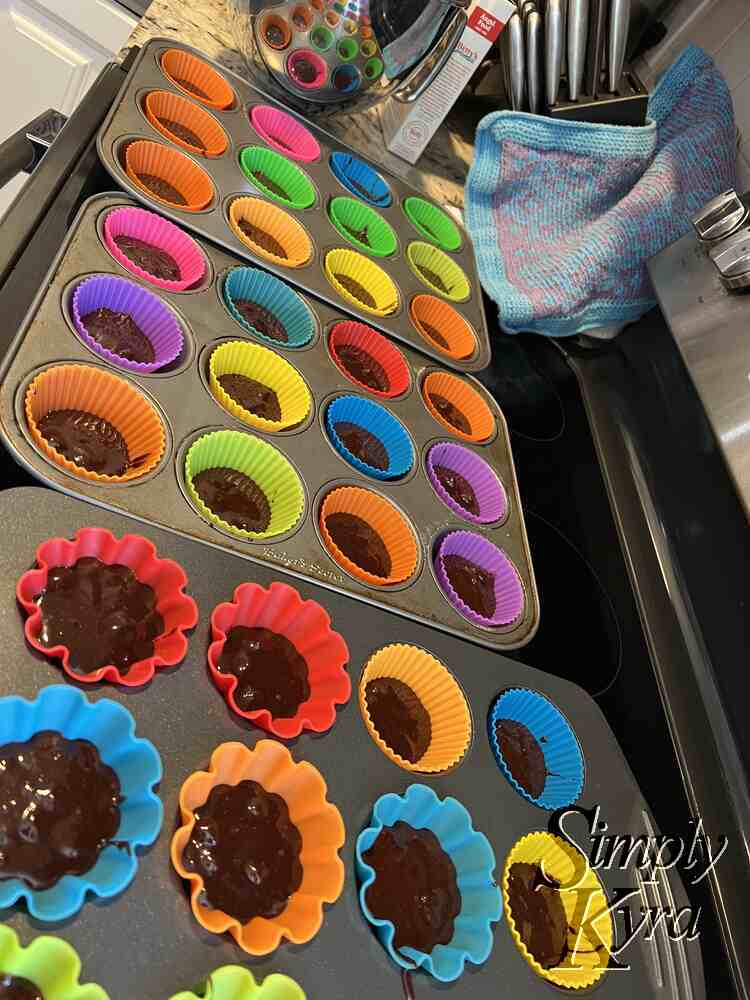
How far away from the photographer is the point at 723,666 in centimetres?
156

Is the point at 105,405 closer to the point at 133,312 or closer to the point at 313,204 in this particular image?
the point at 133,312

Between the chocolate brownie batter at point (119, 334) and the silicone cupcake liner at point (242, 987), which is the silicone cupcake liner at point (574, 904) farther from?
the chocolate brownie batter at point (119, 334)

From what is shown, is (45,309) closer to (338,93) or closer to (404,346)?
(404,346)

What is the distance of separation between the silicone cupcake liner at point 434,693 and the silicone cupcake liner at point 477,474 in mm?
446

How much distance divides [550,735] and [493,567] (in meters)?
0.36

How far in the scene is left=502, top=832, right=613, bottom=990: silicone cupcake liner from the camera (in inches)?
43.3

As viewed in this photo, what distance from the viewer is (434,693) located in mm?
1265

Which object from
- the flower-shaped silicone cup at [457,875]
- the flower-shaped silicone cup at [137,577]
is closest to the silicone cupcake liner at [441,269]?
the flower-shaped silicone cup at [137,577]

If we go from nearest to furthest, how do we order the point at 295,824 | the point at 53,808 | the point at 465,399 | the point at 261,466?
the point at 53,808
the point at 295,824
the point at 261,466
the point at 465,399

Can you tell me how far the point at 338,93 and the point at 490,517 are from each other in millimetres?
1231

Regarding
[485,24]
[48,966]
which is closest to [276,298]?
[485,24]

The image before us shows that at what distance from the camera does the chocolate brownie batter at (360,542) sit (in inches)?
54.1

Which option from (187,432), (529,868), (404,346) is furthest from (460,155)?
(529,868)

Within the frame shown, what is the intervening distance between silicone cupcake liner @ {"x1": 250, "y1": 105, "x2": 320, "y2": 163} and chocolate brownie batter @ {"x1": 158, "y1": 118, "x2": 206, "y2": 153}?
191 mm
